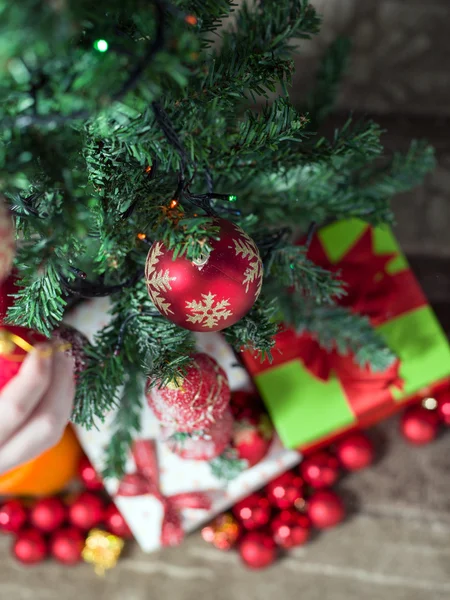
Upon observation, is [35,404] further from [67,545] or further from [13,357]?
[67,545]

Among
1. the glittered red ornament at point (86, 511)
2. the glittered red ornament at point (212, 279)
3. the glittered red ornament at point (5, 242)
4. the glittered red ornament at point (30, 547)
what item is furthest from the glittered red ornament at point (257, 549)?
the glittered red ornament at point (5, 242)

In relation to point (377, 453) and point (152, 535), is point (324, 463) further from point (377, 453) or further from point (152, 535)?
point (152, 535)

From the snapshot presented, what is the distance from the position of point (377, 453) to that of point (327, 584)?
28 centimetres

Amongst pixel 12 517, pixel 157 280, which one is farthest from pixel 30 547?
pixel 157 280

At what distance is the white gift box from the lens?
1.01 metres

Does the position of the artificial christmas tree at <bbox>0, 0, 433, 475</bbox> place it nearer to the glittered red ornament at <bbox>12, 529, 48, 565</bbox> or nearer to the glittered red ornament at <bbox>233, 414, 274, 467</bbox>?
the glittered red ornament at <bbox>233, 414, 274, 467</bbox>

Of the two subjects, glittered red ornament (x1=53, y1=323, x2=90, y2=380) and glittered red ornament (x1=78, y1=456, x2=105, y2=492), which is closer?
glittered red ornament (x1=53, y1=323, x2=90, y2=380)

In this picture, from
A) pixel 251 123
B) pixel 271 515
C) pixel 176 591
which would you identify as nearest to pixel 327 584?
pixel 271 515

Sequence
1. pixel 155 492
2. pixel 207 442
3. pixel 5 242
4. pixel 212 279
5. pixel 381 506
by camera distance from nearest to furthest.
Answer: pixel 5 242
pixel 212 279
pixel 207 442
pixel 155 492
pixel 381 506

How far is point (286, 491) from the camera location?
109cm

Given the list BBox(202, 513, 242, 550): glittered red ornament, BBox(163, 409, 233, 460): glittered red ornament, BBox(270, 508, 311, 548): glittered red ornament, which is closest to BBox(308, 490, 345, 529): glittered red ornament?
BBox(270, 508, 311, 548): glittered red ornament

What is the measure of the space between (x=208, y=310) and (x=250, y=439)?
0.54 meters

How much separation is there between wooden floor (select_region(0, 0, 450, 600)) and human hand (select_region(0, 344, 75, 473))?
0.57m

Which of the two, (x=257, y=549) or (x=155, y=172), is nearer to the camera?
(x=155, y=172)
